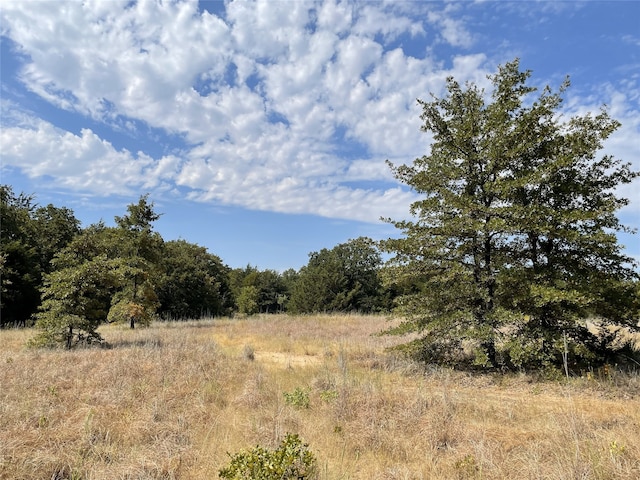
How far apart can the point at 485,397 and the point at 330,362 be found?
4107 millimetres

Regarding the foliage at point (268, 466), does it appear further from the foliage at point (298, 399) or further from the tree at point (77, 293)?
the tree at point (77, 293)

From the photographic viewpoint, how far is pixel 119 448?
4297 mm

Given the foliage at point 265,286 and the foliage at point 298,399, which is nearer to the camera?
the foliage at point 298,399

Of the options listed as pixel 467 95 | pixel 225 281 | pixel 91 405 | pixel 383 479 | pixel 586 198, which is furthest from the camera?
pixel 225 281

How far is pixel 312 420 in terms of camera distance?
5.38 m

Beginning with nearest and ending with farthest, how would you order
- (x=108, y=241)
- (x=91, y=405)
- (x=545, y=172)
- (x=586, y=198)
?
1. (x=91, y=405)
2. (x=545, y=172)
3. (x=586, y=198)
4. (x=108, y=241)

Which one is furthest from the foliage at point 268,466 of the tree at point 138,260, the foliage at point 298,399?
the tree at point 138,260

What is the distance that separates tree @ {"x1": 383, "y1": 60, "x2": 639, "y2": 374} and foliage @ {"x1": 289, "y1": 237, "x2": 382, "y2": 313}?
1132 inches

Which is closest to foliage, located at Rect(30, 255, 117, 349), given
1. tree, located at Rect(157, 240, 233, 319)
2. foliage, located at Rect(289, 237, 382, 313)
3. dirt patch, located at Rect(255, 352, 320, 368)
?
dirt patch, located at Rect(255, 352, 320, 368)

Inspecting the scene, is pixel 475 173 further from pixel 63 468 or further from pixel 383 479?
pixel 63 468

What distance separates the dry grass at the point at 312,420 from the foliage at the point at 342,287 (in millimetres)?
30346

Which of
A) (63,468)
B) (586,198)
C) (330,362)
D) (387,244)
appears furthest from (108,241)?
(586,198)

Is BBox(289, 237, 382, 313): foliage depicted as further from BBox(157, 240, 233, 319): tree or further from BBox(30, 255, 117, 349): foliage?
BBox(30, 255, 117, 349): foliage

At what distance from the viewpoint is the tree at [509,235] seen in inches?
297
